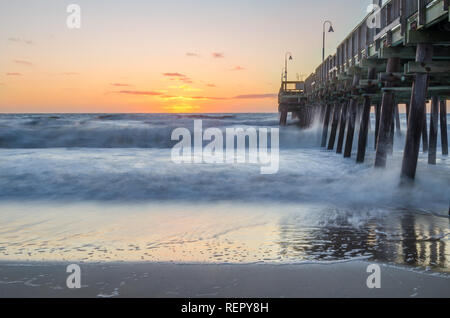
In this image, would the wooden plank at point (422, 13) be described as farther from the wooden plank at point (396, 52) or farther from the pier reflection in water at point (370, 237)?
the pier reflection in water at point (370, 237)

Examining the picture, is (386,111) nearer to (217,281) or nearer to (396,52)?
(396,52)

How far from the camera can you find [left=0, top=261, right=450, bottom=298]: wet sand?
352 cm

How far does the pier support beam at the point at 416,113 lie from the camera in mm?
7891

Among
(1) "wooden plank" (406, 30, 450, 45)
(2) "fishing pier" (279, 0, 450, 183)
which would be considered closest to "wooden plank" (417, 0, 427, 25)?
(2) "fishing pier" (279, 0, 450, 183)

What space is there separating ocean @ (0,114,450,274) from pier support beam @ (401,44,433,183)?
436mm

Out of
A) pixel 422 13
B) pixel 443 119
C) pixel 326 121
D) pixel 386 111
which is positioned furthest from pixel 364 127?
pixel 326 121

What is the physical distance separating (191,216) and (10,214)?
3.19 m

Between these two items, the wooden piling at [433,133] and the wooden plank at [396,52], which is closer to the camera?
the wooden plank at [396,52]

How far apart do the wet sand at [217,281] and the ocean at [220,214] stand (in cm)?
30

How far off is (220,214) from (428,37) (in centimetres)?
474

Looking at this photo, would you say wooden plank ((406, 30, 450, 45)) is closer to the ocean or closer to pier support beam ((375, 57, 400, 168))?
pier support beam ((375, 57, 400, 168))

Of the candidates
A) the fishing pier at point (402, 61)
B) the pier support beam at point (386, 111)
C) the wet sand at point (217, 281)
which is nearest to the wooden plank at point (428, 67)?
the fishing pier at point (402, 61)

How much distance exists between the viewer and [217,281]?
3.79 m

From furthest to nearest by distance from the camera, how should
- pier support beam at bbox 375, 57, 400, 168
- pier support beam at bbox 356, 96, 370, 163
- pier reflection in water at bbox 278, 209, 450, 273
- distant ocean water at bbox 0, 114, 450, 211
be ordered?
pier support beam at bbox 356, 96, 370, 163 < pier support beam at bbox 375, 57, 400, 168 < distant ocean water at bbox 0, 114, 450, 211 < pier reflection in water at bbox 278, 209, 450, 273
